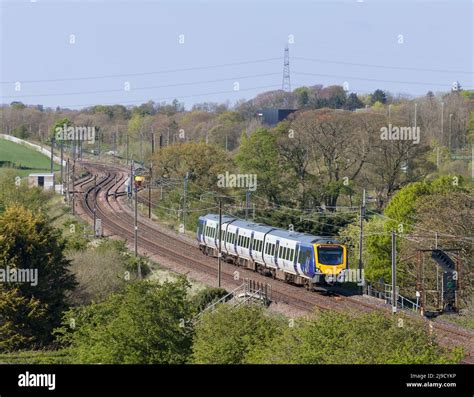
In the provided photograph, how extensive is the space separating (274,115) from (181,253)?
257 feet

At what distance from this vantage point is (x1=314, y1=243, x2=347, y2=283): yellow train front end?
38.0 meters

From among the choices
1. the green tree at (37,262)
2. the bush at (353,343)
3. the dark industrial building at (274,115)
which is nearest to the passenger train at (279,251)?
the green tree at (37,262)

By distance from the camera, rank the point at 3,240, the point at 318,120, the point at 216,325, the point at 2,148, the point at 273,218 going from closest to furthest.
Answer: the point at 216,325, the point at 3,240, the point at 273,218, the point at 318,120, the point at 2,148

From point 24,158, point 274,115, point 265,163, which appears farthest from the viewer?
point 274,115

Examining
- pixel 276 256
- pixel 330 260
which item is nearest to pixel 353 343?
pixel 330 260

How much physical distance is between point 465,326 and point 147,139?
101 meters

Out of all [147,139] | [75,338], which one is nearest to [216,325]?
[75,338]

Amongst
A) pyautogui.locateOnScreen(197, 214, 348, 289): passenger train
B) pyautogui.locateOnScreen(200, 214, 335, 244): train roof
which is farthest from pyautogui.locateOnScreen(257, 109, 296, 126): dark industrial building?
pyautogui.locateOnScreen(200, 214, 335, 244): train roof

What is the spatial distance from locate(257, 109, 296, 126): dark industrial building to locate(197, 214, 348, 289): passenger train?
7685cm

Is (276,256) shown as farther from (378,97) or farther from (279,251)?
(378,97)

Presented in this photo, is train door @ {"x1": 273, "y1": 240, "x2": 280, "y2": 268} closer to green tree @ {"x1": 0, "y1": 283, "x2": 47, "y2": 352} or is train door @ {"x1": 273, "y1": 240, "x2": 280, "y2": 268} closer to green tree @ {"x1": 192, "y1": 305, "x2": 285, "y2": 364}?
green tree @ {"x1": 0, "y1": 283, "x2": 47, "y2": 352}

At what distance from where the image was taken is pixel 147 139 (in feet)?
432

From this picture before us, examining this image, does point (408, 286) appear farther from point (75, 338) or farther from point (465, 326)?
point (75, 338)

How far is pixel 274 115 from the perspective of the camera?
131125 millimetres
